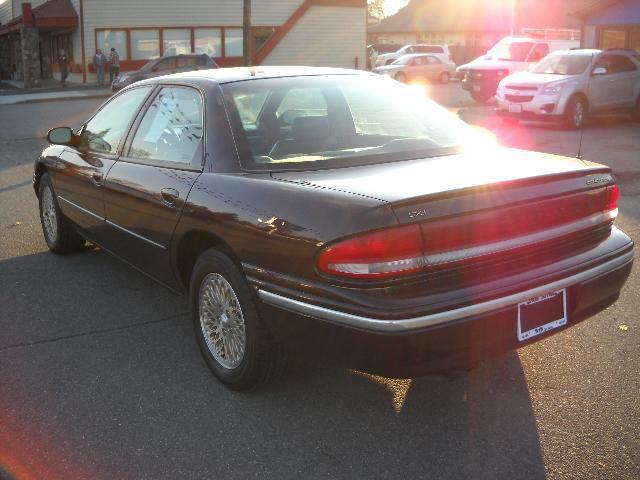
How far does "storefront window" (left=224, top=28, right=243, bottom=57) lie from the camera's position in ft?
121

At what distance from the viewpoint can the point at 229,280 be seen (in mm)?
3480

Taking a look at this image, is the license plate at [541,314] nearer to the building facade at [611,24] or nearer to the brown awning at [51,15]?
the building facade at [611,24]

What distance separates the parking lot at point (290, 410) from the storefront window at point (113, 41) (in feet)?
104

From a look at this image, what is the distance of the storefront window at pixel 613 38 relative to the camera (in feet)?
81.4

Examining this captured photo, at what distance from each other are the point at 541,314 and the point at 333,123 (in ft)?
5.54

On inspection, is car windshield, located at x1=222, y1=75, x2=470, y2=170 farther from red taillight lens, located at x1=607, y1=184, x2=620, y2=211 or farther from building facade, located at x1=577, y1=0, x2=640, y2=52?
building facade, located at x1=577, y1=0, x2=640, y2=52

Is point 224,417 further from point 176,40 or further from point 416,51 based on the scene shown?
point 416,51

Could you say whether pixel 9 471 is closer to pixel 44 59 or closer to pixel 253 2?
pixel 253 2

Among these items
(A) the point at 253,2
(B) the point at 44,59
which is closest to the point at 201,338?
(A) the point at 253,2

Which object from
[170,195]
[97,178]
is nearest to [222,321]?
[170,195]

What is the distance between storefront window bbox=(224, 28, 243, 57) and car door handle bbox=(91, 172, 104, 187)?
108 ft

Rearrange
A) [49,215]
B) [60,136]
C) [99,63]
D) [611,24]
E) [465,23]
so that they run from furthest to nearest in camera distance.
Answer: [465,23]
[99,63]
[611,24]
[49,215]
[60,136]

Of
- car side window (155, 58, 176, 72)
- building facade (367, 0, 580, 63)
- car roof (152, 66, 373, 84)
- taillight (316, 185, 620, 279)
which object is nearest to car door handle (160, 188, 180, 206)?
car roof (152, 66, 373, 84)

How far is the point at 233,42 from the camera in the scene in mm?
37031
